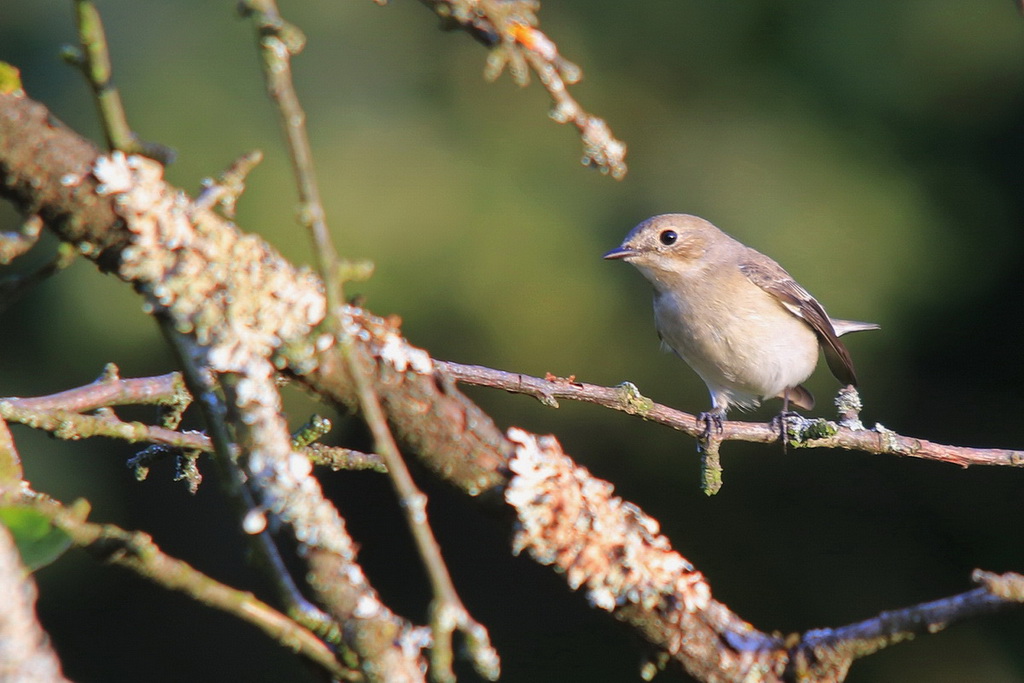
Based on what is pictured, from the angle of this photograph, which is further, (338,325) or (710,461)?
(710,461)

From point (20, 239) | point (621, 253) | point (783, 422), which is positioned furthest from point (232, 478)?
point (621, 253)

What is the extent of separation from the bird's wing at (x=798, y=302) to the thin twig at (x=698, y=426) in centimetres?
157

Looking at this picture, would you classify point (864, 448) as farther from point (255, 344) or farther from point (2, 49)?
point (2, 49)

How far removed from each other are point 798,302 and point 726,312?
0.37 m

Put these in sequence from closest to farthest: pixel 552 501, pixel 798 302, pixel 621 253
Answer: pixel 552 501
pixel 621 253
pixel 798 302

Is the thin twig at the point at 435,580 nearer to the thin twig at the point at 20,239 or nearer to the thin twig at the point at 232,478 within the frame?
the thin twig at the point at 232,478

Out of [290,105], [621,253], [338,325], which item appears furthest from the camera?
[621,253]

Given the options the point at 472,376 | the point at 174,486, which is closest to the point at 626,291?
the point at 174,486

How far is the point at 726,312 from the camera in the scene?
3.91m

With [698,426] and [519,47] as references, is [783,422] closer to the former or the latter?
[698,426]

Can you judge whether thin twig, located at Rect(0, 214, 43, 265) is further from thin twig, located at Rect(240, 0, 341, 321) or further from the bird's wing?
the bird's wing

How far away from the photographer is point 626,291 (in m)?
5.43

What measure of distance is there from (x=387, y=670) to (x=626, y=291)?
4542 millimetres

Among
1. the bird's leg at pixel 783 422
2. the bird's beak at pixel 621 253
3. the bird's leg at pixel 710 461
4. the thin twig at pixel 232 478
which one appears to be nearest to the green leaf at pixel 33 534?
the thin twig at pixel 232 478
